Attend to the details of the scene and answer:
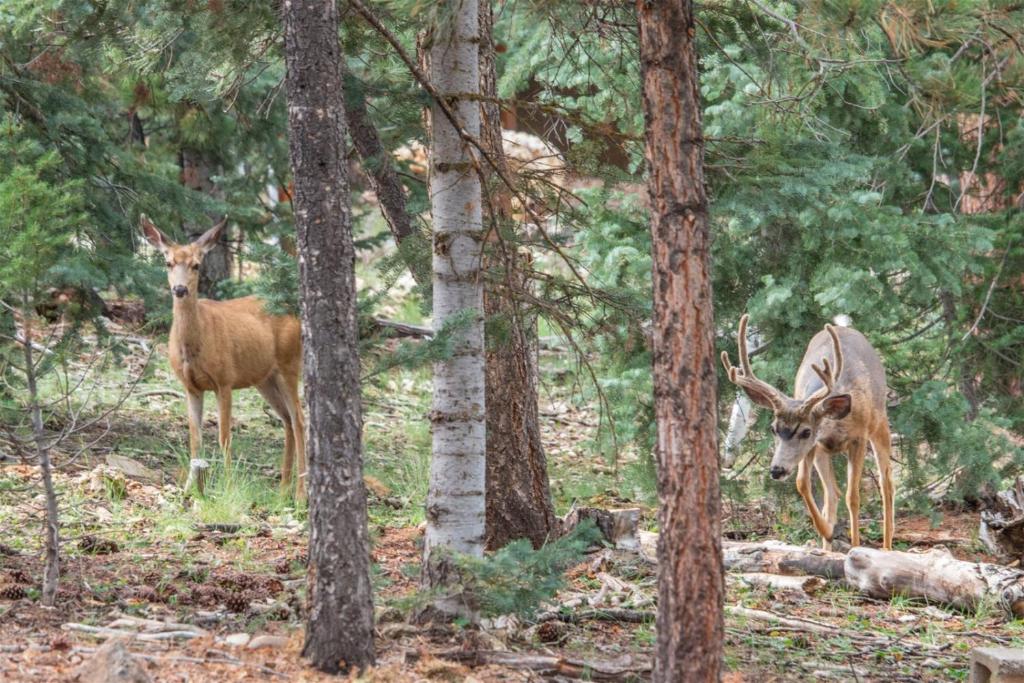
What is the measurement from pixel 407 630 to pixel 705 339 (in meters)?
2.32

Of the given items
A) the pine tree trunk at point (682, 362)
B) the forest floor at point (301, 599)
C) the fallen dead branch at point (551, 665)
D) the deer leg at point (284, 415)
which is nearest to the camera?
the pine tree trunk at point (682, 362)

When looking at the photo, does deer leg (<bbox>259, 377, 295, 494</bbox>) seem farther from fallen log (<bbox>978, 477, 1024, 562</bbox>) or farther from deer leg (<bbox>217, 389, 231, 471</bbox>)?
fallen log (<bbox>978, 477, 1024, 562</bbox>)

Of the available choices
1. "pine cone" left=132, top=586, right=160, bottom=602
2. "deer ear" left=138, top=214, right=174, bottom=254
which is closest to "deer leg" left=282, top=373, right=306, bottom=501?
"deer ear" left=138, top=214, right=174, bottom=254

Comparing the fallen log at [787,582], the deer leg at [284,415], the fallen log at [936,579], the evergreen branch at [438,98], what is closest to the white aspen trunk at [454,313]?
the evergreen branch at [438,98]

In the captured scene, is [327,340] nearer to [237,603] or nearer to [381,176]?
[237,603]

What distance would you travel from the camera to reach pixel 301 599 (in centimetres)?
630

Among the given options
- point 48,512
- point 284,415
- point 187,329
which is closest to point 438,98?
point 48,512

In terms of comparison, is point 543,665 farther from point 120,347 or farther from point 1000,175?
point 1000,175

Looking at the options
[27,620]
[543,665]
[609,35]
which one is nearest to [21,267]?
[27,620]

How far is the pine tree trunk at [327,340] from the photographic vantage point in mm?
5203

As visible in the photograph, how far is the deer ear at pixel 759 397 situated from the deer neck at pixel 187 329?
464cm

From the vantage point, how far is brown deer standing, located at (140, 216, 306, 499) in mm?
10609

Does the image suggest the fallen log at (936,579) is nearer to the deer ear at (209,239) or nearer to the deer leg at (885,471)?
the deer leg at (885,471)

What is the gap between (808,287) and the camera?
406 inches
